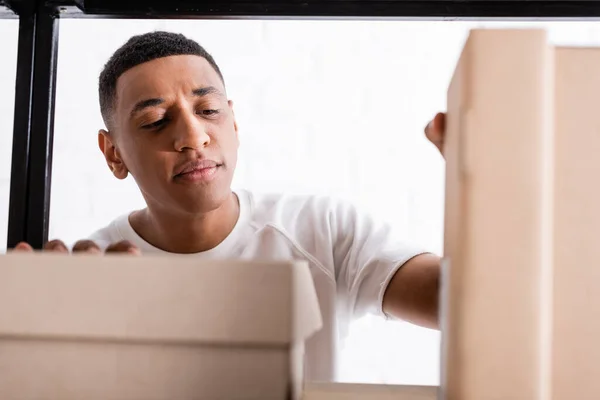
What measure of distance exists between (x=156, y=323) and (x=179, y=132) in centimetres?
54

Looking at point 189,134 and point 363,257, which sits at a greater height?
point 189,134

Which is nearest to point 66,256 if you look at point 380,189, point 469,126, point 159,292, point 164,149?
point 159,292

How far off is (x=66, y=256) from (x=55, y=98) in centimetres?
60

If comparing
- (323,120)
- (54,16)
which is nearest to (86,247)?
(54,16)

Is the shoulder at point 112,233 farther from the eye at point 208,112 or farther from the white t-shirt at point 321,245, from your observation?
the eye at point 208,112

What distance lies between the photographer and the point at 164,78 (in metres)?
0.96

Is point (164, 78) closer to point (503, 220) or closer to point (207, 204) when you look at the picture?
point (207, 204)

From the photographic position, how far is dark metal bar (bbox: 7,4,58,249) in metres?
0.90

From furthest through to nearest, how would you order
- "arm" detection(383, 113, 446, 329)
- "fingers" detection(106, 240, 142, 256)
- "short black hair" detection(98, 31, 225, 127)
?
1. "short black hair" detection(98, 31, 225, 127)
2. "arm" detection(383, 113, 446, 329)
3. "fingers" detection(106, 240, 142, 256)

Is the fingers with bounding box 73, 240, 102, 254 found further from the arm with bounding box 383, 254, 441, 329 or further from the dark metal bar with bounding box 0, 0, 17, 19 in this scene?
the dark metal bar with bounding box 0, 0, 17, 19

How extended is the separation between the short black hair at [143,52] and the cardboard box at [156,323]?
630 millimetres

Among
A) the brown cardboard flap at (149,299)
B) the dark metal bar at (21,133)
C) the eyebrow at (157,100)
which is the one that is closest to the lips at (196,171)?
the eyebrow at (157,100)

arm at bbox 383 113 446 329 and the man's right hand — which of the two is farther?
arm at bbox 383 113 446 329

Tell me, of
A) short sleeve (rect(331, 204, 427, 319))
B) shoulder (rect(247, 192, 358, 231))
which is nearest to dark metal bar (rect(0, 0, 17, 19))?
shoulder (rect(247, 192, 358, 231))
